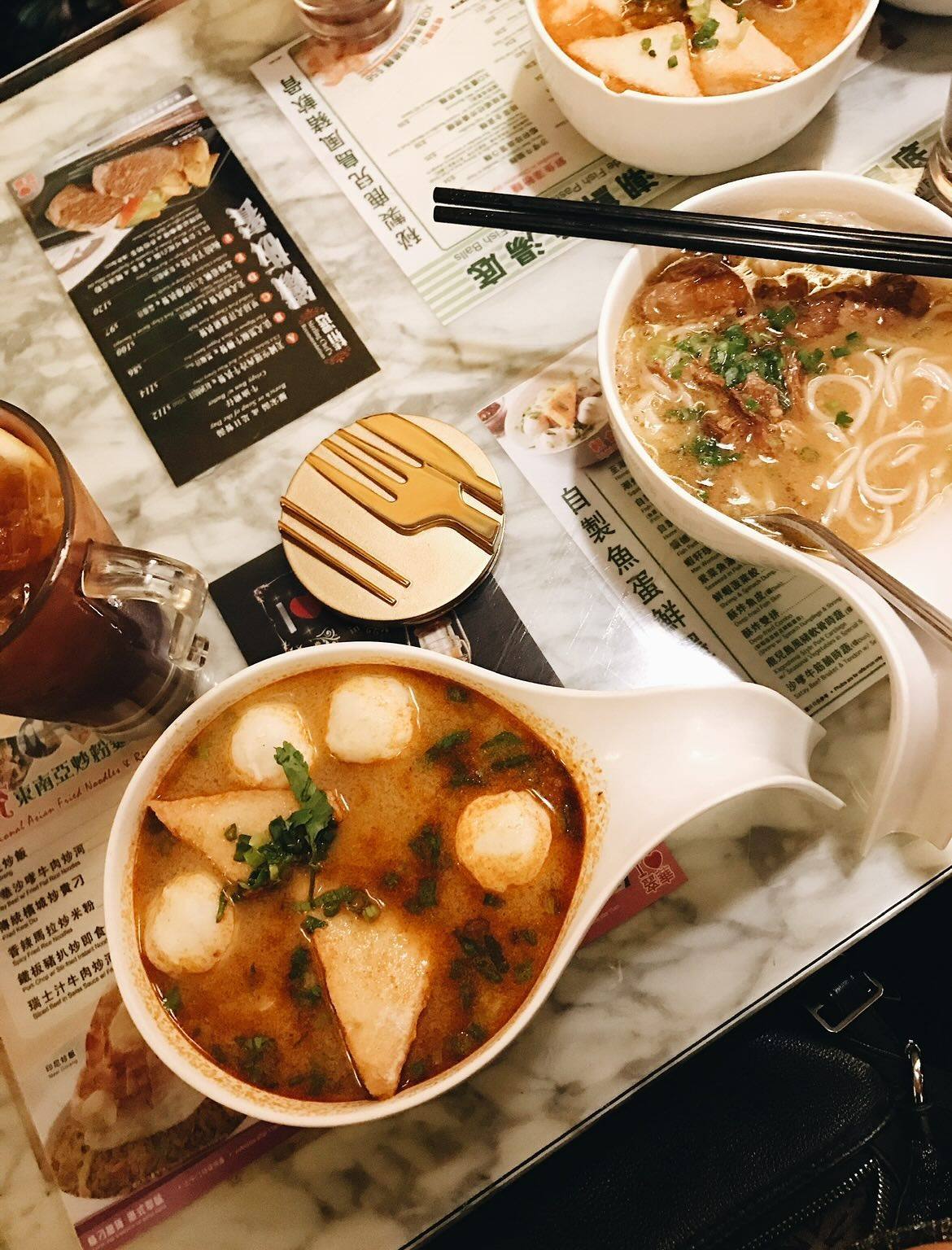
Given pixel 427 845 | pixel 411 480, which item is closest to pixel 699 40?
pixel 411 480

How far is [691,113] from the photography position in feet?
4.31

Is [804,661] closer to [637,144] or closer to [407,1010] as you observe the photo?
[407,1010]

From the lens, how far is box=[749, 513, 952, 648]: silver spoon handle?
1004 mm

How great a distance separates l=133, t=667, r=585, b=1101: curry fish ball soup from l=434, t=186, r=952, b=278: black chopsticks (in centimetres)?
70

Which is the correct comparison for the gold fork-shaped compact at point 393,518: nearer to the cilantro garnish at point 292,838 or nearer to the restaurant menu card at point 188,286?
the restaurant menu card at point 188,286

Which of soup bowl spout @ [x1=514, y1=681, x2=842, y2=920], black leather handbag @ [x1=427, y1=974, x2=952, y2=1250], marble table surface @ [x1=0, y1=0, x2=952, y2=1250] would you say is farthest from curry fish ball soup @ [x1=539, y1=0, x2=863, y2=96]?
black leather handbag @ [x1=427, y1=974, x2=952, y2=1250]

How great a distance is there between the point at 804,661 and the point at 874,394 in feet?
1.32

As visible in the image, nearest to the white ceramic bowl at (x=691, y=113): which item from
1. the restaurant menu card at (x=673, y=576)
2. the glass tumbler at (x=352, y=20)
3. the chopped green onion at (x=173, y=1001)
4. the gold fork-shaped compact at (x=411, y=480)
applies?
the restaurant menu card at (x=673, y=576)

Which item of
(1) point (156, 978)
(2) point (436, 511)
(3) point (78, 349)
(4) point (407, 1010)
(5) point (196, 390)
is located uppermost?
(3) point (78, 349)

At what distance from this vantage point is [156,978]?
1148 millimetres

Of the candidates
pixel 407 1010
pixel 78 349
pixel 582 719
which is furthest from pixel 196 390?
pixel 407 1010

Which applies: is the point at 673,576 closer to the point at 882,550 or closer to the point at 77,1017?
the point at 882,550

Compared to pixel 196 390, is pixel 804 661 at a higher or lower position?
lower

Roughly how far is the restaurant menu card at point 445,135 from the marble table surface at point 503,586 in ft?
0.16
